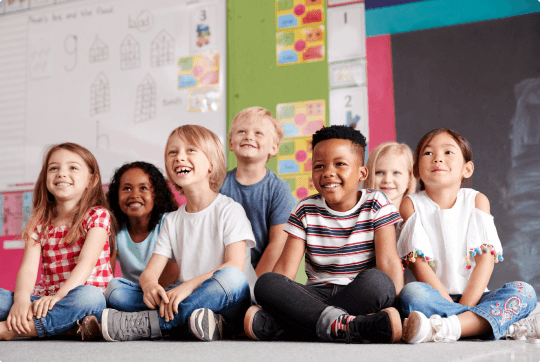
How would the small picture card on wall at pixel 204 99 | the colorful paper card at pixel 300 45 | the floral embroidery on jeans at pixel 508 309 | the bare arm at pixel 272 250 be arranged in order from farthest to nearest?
the small picture card on wall at pixel 204 99, the colorful paper card at pixel 300 45, the bare arm at pixel 272 250, the floral embroidery on jeans at pixel 508 309

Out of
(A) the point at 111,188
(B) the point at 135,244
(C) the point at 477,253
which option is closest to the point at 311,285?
(C) the point at 477,253

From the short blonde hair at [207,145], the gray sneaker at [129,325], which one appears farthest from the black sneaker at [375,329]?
the short blonde hair at [207,145]

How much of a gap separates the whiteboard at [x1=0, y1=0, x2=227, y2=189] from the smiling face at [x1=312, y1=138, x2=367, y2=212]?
46.1 inches

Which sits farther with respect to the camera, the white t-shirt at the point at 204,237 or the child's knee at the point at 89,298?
the white t-shirt at the point at 204,237

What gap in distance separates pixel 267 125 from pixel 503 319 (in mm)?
1013

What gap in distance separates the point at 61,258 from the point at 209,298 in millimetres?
569

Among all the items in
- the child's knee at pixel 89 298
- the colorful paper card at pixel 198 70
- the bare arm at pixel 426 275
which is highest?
the colorful paper card at pixel 198 70

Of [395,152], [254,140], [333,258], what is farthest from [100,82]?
[333,258]

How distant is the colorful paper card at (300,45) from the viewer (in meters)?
2.25

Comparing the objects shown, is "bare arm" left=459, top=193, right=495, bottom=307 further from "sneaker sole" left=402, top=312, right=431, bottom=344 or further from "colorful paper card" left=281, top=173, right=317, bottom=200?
"colorful paper card" left=281, top=173, right=317, bottom=200

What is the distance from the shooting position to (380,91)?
216cm

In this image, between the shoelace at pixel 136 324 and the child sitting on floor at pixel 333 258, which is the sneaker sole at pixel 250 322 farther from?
the shoelace at pixel 136 324

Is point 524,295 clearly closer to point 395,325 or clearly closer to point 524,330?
point 524,330

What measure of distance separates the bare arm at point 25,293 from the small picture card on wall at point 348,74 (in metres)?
1.43
